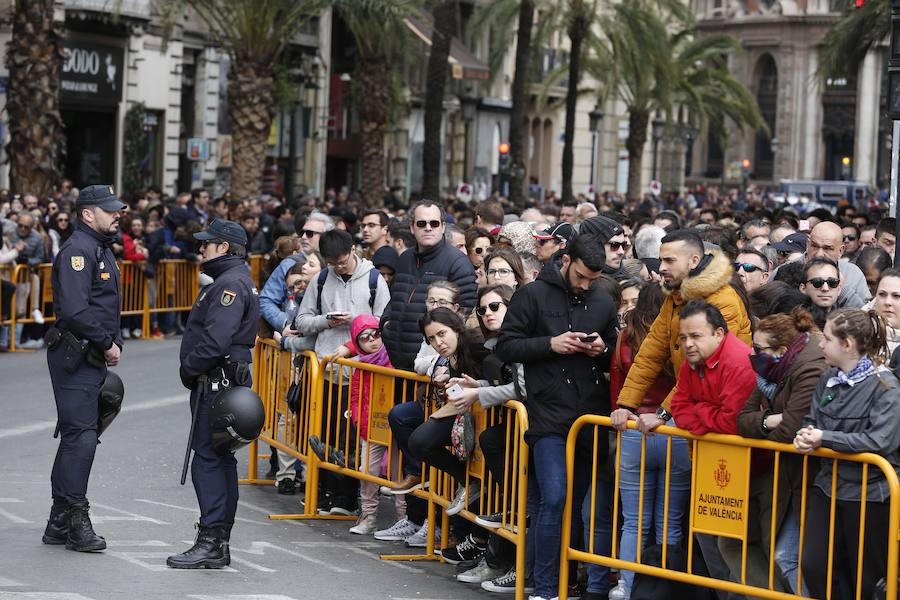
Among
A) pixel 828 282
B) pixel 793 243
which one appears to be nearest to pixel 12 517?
pixel 828 282

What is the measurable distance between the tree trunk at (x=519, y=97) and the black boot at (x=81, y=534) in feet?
88.6

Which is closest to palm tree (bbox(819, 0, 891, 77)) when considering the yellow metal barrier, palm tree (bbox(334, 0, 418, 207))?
palm tree (bbox(334, 0, 418, 207))

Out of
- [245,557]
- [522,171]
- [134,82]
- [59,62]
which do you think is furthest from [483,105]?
[245,557]

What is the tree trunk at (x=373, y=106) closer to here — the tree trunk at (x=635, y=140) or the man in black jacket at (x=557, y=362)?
the tree trunk at (x=635, y=140)

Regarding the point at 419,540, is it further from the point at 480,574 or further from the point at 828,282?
the point at 828,282

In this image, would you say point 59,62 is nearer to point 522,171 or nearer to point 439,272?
point 439,272

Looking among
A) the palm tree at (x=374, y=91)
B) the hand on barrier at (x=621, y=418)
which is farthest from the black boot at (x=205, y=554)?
the palm tree at (x=374, y=91)

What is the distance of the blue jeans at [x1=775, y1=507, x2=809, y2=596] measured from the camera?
7.25 m

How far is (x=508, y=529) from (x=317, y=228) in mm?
4873

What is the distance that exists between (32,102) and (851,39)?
12156 millimetres

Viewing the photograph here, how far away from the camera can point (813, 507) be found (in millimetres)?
7105

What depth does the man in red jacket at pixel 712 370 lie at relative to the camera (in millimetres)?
7406

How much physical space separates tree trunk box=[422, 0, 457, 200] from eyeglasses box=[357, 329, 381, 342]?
20565 mm

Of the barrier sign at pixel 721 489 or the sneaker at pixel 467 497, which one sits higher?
the barrier sign at pixel 721 489
